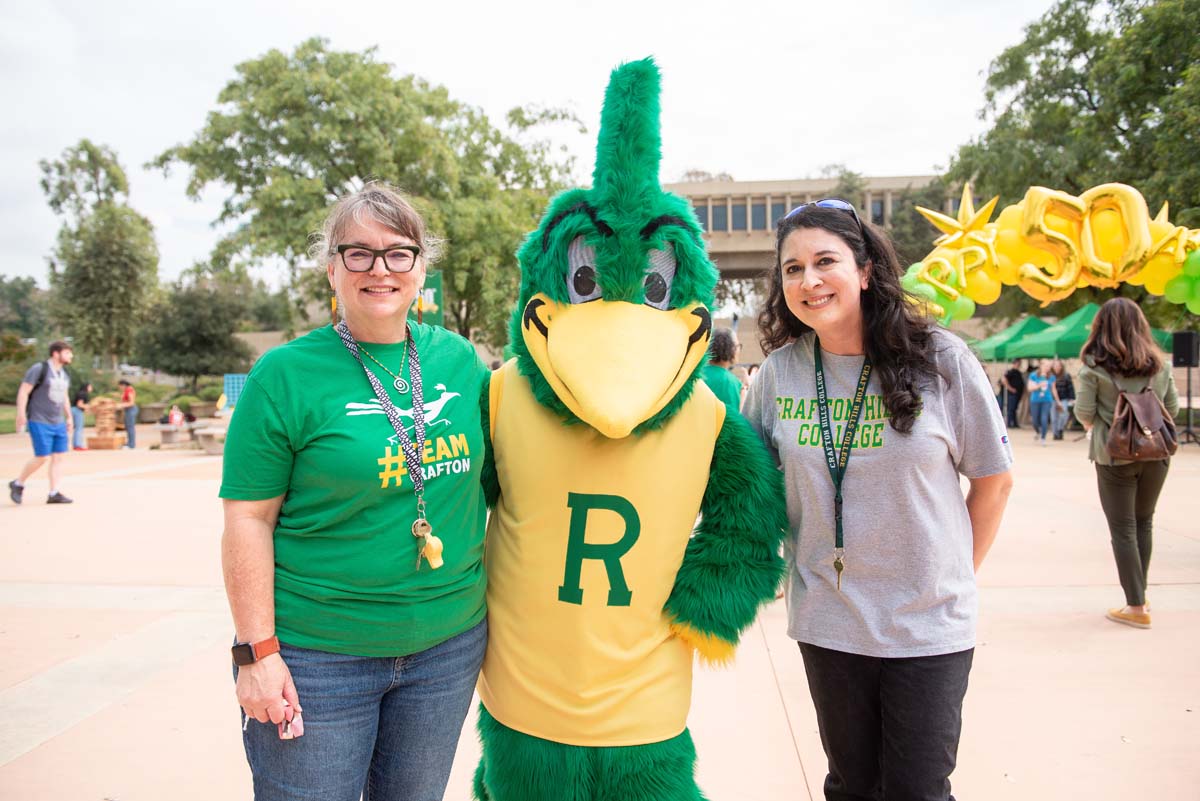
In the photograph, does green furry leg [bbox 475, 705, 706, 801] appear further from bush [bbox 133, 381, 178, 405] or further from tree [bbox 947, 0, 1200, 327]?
bush [bbox 133, 381, 178, 405]

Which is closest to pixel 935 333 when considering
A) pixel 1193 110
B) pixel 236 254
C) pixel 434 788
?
pixel 434 788

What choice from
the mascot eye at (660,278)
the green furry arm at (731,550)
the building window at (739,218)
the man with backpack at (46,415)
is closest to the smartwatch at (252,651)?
the green furry arm at (731,550)

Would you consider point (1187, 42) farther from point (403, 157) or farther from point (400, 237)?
point (400, 237)

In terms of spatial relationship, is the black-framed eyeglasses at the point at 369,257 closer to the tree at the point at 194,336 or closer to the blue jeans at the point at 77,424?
the blue jeans at the point at 77,424

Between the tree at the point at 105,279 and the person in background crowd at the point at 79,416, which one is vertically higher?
the tree at the point at 105,279

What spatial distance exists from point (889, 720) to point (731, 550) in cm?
52

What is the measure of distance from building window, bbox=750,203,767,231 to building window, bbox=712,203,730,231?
150 cm

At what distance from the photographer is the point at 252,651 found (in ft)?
5.21

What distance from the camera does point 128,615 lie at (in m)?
4.55

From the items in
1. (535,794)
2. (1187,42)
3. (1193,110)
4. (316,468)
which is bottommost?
(535,794)

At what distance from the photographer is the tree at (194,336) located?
1086 inches

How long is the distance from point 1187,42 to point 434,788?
62.0ft

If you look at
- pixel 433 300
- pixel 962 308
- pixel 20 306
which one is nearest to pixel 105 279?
pixel 433 300

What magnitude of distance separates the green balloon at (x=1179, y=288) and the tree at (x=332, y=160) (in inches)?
482
